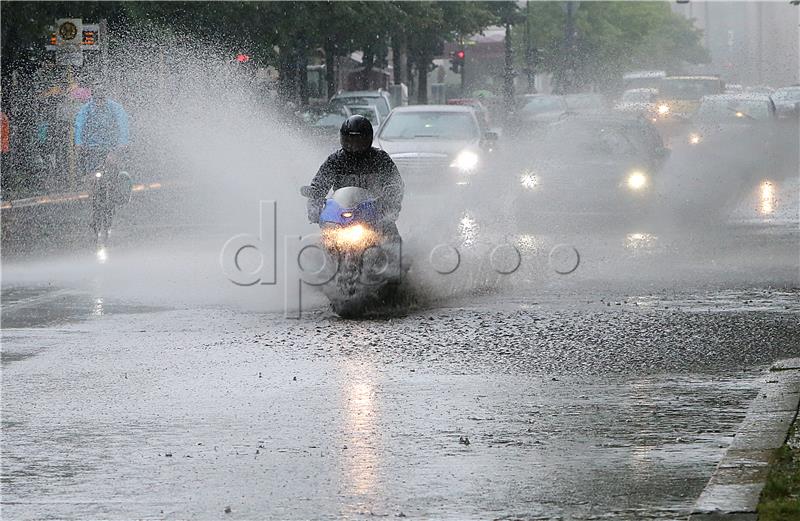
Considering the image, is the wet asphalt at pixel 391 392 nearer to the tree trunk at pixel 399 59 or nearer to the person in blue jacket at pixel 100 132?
the person in blue jacket at pixel 100 132

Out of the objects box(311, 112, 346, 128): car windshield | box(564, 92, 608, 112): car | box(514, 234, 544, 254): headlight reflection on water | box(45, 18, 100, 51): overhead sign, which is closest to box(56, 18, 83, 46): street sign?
box(45, 18, 100, 51): overhead sign

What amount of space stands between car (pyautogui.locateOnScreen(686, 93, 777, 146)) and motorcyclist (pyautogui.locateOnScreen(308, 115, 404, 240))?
27309 millimetres

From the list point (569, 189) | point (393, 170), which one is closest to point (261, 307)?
point (393, 170)

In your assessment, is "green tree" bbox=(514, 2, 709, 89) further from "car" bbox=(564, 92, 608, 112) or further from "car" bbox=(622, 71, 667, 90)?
"car" bbox=(564, 92, 608, 112)

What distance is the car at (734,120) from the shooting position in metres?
40.5

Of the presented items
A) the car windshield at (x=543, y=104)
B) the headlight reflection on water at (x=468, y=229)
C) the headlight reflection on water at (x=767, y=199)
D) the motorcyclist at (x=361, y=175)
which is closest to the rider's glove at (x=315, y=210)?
the motorcyclist at (x=361, y=175)

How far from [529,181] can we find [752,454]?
1890 centimetres

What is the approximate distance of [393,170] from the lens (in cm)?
1355

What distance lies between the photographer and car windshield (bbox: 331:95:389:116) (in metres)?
41.5

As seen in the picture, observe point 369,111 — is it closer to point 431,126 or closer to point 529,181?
point 431,126

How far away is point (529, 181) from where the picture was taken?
2642cm

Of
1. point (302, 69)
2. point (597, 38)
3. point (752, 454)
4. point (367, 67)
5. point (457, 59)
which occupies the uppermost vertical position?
point (597, 38)

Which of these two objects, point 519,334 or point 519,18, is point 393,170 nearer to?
point 519,334

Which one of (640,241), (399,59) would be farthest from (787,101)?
(640,241)
